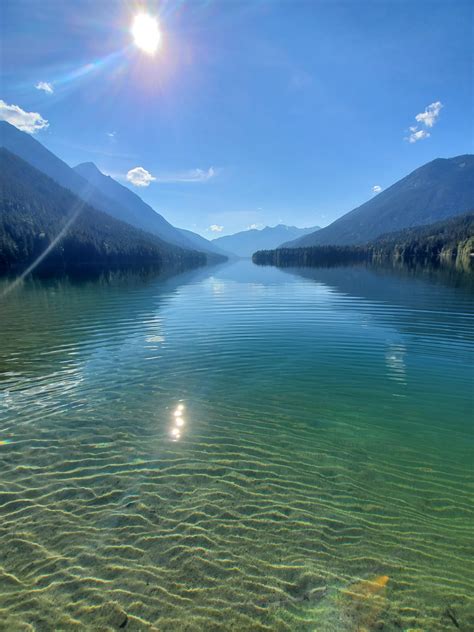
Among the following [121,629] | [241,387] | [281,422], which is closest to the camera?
[121,629]

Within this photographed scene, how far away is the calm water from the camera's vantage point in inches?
241

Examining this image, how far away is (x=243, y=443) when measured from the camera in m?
11.8

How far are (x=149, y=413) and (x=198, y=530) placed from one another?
715cm

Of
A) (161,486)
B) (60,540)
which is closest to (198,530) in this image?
(161,486)

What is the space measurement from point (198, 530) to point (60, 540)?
11.0ft

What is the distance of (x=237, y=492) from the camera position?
9.22 meters

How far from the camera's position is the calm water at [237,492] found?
6.13 meters

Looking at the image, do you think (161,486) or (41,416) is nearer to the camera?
(161,486)

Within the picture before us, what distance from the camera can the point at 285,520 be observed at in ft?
26.9

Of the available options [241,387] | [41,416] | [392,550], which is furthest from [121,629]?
[241,387]

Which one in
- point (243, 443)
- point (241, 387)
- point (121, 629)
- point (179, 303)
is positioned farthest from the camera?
point (179, 303)

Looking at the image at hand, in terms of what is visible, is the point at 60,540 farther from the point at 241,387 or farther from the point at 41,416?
the point at 241,387

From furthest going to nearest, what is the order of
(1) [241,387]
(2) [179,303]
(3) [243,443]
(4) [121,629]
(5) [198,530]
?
(2) [179,303]
(1) [241,387]
(3) [243,443]
(5) [198,530]
(4) [121,629]

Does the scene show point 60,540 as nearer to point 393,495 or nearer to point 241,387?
point 393,495
